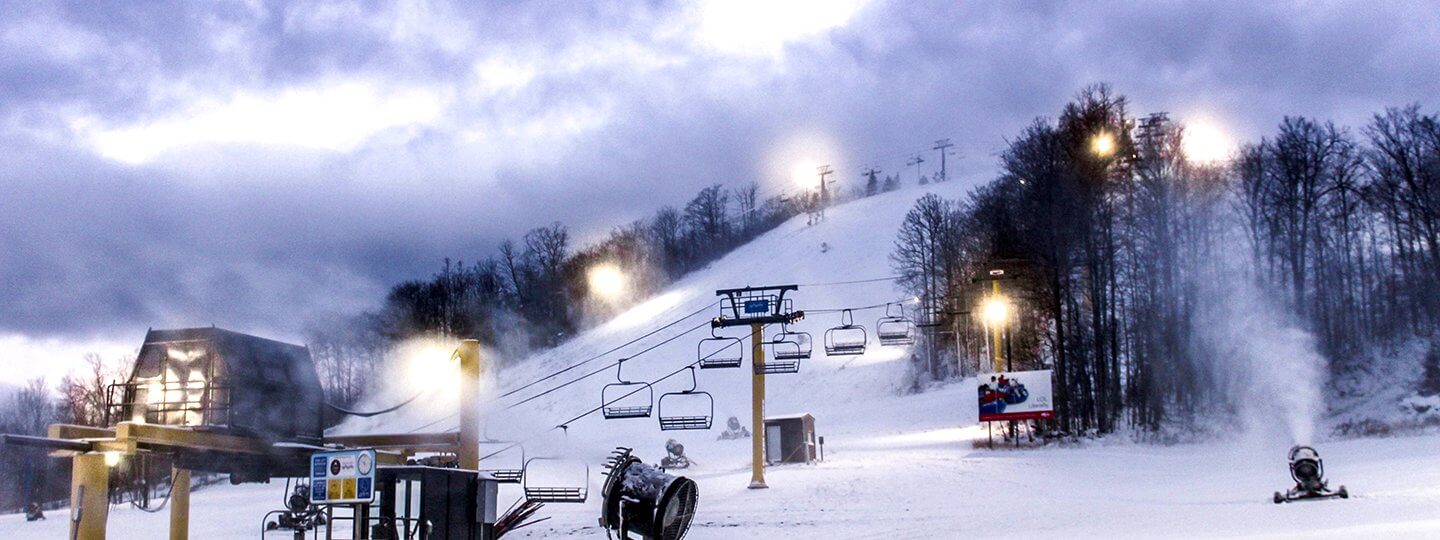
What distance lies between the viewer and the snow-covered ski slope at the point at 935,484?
23.9m

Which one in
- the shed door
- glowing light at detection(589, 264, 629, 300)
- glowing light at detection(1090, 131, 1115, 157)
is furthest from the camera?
glowing light at detection(589, 264, 629, 300)

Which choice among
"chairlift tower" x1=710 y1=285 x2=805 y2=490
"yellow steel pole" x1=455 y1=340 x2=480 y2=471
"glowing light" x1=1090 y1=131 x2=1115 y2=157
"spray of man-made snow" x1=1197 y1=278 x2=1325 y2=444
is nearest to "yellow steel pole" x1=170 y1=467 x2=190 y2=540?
"yellow steel pole" x1=455 y1=340 x2=480 y2=471

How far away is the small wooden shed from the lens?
46.8 metres

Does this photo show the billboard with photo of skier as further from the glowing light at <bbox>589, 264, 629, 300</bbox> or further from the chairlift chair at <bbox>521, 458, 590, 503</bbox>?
the glowing light at <bbox>589, 264, 629, 300</bbox>

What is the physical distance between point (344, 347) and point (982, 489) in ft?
65.6

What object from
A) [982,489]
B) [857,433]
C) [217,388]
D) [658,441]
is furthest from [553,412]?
[217,388]

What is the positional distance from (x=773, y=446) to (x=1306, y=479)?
82.9 feet

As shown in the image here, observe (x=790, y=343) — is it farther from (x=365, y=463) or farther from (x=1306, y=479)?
(x=365, y=463)

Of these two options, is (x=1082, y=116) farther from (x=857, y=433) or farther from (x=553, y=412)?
(x=553, y=412)

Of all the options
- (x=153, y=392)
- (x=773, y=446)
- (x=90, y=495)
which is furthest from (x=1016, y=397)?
(x=90, y=495)

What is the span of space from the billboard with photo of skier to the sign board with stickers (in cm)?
3723

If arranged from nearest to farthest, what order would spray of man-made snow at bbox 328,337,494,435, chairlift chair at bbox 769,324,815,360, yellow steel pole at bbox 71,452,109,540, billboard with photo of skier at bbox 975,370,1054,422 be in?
yellow steel pole at bbox 71,452,109,540
chairlift chair at bbox 769,324,815,360
spray of man-made snow at bbox 328,337,494,435
billboard with photo of skier at bbox 975,370,1054,422

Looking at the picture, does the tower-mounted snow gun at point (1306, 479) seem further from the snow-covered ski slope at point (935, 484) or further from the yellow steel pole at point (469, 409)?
the yellow steel pole at point (469, 409)

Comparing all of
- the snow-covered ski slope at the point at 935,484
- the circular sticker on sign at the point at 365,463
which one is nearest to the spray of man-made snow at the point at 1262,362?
the snow-covered ski slope at the point at 935,484
